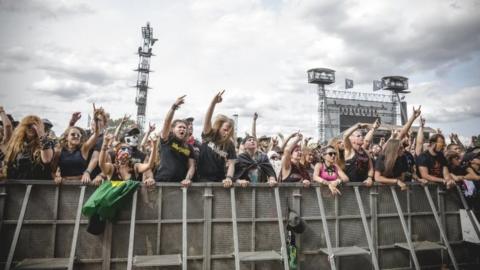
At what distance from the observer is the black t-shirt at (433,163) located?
19.6 feet

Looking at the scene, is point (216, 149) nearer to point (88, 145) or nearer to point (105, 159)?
point (105, 159)

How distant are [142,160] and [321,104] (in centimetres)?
5380

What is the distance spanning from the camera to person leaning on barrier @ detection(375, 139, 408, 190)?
17.6ft

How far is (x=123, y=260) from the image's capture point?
13.8 feet

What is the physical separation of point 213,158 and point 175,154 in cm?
68

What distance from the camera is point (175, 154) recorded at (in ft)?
16.0

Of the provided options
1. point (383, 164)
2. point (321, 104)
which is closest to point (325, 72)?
point (321, 104)

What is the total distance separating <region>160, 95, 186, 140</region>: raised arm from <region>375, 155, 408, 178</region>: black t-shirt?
388 centimetres

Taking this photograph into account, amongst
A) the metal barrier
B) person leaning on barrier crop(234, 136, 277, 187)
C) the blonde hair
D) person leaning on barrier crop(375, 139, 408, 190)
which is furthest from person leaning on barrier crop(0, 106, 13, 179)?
person leaning on barrier crop(375, 139, 408, 190)

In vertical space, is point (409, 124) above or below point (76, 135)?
above

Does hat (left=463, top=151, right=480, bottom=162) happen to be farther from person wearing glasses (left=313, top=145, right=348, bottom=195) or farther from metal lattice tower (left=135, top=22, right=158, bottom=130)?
metal lattice tower (left=135, top=22, right=158, bottom=130)

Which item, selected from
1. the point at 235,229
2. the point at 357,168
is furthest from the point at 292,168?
the point at 235,229

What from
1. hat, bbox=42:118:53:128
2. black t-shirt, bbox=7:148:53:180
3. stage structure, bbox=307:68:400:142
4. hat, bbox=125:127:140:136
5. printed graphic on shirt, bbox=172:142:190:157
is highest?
stage structure, bbox=307:68:400:142

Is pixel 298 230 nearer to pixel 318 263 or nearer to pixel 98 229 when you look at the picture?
pixel 318 263
